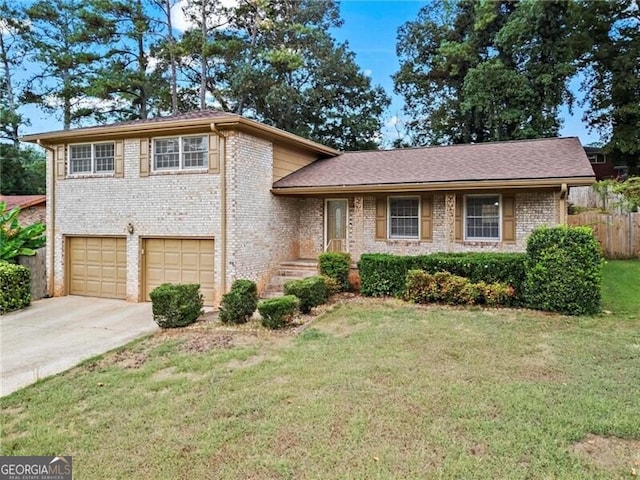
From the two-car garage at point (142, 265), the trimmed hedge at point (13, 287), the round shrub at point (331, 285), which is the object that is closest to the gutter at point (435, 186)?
the round shrub at point (331, 285)

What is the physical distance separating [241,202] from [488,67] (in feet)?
57.8

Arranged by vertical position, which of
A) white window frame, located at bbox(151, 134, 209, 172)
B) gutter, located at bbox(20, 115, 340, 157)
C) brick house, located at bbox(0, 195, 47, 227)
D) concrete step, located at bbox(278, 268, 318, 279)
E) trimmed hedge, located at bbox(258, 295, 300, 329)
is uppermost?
gutter, located at bbox(20, 115, 340, 157)

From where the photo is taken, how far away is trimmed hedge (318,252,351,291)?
11352mm

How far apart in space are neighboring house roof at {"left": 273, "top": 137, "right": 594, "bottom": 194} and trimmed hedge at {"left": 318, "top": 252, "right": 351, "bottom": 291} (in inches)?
80.2

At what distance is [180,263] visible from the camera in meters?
11.4

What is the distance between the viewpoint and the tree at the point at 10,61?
26281 millimetres

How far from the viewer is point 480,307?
953 cm

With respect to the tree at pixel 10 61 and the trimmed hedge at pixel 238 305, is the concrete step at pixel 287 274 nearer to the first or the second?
the trimmed hedge at pixel 238 305

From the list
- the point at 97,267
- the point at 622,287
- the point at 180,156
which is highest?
the point at 180,156

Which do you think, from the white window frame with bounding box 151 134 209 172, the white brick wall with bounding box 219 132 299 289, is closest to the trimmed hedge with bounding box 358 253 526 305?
the white brick wall with bounding box 219 132 299 289

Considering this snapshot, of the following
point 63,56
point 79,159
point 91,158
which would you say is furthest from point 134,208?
point 63,56

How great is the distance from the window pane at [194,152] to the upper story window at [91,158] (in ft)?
8.03

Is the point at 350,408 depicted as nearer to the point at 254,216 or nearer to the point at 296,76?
the point at 254,216

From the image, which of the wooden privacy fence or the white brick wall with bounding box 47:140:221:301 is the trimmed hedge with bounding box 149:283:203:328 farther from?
the wooden privacy fence
